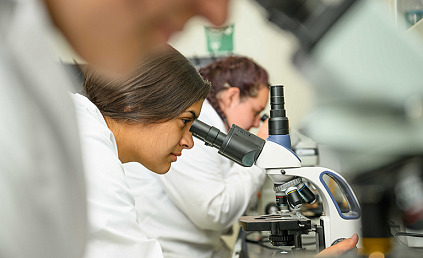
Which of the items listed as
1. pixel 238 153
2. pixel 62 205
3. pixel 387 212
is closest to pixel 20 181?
pixel 62 205

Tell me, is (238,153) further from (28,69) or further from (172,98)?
(28,69)

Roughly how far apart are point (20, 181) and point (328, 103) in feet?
0.74

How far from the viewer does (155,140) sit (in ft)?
4.54

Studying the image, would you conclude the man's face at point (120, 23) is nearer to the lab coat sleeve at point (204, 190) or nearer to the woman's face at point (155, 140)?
the woman's face at point (155, 140)

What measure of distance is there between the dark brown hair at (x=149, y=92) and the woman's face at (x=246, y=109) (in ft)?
3.03

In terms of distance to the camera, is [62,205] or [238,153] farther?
[238,153]

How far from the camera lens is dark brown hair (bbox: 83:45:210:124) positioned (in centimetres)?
132

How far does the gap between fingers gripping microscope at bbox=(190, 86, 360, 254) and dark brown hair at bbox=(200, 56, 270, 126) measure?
961 mm

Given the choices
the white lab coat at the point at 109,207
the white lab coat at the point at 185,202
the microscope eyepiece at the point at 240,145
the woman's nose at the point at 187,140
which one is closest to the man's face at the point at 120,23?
the white lab coat at the point at 109,207

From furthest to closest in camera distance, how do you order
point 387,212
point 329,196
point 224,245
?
point 224,245
point 329,196
point 387,212

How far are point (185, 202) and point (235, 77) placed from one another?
0.79m

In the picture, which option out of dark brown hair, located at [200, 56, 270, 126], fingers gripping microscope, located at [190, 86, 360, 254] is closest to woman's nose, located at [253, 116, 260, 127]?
dark brown hair, located at [200, 56, 270, 126]

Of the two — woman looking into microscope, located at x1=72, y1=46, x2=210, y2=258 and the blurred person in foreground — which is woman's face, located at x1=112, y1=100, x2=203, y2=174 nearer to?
woman looking into microscope, located at x1=72, y1=46, x2=210, y2=258

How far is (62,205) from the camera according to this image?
330 millimetres
